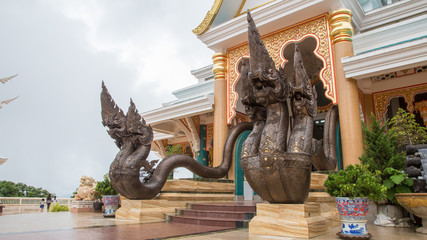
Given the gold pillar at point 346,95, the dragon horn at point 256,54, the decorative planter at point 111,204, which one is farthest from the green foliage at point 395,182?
the decorative planter at point 111,204

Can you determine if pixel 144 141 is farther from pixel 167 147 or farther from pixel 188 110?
pixel 167 147

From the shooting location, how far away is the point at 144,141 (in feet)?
18.7

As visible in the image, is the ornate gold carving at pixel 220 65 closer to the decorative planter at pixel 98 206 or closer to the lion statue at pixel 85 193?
the decorative planter at pixel 98 206

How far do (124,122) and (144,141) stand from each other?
1.74 feet

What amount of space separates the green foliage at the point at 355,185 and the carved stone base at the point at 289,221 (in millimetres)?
366

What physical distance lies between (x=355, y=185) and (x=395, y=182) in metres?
1.04

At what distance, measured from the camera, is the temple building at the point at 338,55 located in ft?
20.2

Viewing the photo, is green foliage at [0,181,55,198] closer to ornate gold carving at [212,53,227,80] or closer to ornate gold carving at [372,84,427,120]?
ornate gold carving at [212,53,227,80]

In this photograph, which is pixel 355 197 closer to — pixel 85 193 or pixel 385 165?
pixel 385 165

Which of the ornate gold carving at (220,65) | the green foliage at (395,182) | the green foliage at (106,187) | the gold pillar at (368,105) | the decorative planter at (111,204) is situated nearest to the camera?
the green foliage at (395,182)

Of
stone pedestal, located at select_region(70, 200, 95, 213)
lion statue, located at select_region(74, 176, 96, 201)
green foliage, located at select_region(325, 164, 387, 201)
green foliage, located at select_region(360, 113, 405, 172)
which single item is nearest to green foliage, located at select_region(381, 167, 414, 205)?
green foliage, located at select_region(360, 113, 405, 172)

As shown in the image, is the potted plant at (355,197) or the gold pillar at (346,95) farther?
the gold pillar at (346,95)

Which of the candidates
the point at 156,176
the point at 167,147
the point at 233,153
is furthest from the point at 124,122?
the point at 167,147

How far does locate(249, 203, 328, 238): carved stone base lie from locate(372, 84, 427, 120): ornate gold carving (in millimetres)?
5384
